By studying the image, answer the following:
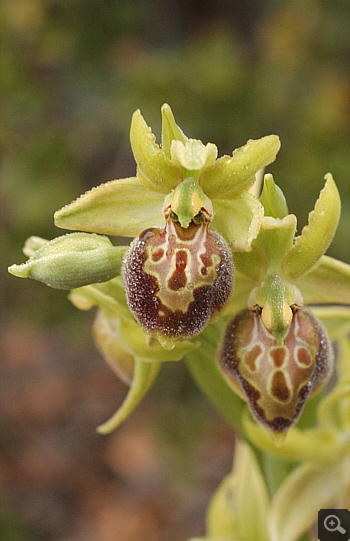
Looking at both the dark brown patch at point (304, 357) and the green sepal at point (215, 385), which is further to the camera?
the green sepal at point (215, 385)

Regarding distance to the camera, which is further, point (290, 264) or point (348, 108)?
point (348, 108)

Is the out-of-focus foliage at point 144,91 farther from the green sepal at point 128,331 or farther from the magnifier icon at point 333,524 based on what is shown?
the green sepal at point 128,331

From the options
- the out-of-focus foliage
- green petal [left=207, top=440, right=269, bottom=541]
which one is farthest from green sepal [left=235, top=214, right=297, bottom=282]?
the out-of-focus foliage

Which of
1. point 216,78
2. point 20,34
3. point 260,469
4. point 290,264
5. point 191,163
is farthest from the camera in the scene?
point 20,34

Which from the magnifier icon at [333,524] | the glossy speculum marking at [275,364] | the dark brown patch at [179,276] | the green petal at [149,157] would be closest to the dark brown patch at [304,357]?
the glossy speculum marking at [275,364]

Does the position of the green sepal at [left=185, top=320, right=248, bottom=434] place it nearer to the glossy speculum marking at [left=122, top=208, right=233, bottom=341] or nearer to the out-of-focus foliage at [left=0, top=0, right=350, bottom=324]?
the glossy speculum marking at [left=122, top=208, right=233, bottom=341]

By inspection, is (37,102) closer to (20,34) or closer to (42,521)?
(20,34)

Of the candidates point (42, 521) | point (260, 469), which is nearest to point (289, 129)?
point (42, 521)
